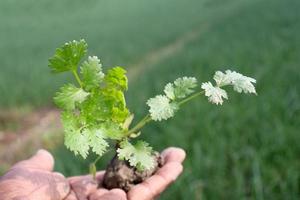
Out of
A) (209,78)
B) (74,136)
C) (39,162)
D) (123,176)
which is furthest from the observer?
(209,78)

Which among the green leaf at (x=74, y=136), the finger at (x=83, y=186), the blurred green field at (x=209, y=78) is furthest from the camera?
the blurred green field at (x=209, y=78)

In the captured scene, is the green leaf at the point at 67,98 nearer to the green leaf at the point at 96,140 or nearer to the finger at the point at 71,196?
the green leaf at the point at 96,140

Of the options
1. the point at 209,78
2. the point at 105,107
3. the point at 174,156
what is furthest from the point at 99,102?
the point at 209,78

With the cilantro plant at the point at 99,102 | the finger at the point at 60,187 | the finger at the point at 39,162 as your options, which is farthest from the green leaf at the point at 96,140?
the finger at the point at 39,162

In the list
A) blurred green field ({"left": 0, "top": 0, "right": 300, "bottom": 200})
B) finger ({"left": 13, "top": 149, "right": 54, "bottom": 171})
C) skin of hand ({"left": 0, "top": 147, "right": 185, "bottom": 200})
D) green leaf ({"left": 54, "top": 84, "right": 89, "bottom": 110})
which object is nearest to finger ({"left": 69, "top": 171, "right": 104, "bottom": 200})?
skin of hand ({"left": 0, "top": 147, "right": 185, "bottom": 200})

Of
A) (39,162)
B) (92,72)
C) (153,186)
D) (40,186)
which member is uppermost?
(92,72)

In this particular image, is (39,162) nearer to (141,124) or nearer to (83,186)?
(83,186)

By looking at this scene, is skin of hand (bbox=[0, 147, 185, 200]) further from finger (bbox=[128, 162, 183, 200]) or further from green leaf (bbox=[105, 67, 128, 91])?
green leaf (bbox=[105, 67, 128, 91])
